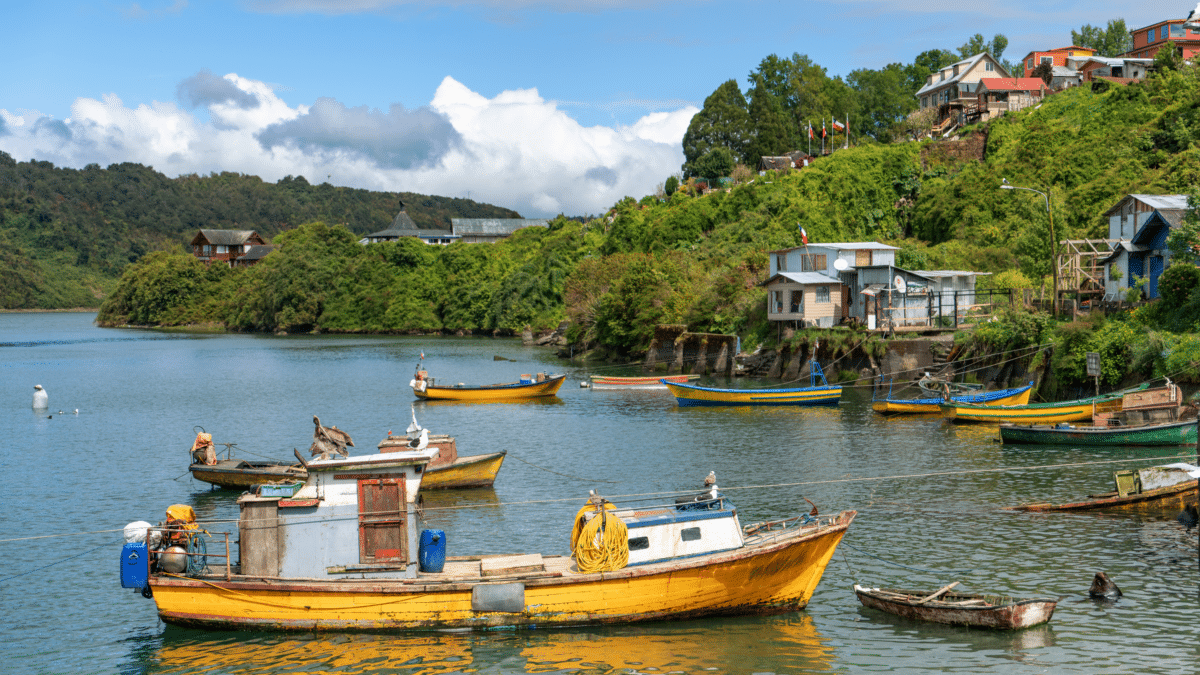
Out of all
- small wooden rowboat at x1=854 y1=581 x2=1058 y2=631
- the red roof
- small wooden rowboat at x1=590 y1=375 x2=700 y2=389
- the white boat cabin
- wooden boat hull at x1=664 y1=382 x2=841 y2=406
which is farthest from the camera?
the red roof

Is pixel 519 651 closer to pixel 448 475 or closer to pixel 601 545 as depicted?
pixel 601 545

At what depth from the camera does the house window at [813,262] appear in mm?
75062

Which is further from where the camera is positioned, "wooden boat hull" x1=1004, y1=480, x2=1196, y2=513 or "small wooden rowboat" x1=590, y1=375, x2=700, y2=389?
"small wooden rowboat" x1=590, y1=375, x2=700, y2=389

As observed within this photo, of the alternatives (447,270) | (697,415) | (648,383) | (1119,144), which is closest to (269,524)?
(697,415)

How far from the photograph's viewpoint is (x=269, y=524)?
2173 cm

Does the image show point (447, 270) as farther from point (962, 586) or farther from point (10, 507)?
point (962, 586)

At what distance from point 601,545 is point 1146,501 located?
1920cm

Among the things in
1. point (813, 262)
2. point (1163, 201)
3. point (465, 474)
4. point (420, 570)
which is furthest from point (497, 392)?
point (420, 570)

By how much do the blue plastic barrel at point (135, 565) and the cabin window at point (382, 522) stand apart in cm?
495

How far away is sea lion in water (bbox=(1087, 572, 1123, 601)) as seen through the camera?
2222 cm

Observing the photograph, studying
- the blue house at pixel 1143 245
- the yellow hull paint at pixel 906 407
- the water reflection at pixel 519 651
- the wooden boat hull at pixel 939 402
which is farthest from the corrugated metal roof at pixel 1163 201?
the water reflection at pixel 519 651

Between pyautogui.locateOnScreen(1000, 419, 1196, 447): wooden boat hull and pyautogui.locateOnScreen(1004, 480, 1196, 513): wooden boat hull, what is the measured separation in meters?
8.62

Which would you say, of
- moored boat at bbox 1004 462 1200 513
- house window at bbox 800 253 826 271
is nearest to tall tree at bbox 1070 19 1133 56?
house window at bbox 800 253 826 271

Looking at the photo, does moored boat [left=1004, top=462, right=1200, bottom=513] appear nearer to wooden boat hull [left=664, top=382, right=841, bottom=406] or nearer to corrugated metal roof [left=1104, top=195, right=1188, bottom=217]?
wooden boat hull [left=664, top=382, right=841, bottom=406]
